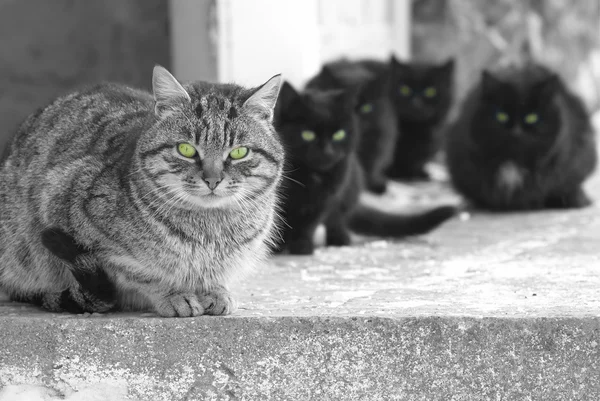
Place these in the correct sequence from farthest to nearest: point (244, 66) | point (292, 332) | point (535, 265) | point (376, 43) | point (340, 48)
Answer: point (376, 43) < point (340, 48) < point (244, 66) < point (535, 265) < point (292, 332)

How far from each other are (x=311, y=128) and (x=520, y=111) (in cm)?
162

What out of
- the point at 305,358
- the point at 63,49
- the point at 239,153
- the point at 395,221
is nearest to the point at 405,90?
the point at 395,221

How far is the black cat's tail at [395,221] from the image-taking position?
425 centimetres

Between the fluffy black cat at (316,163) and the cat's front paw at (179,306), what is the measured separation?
3.68 ft

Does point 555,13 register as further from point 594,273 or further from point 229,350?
point 229,350

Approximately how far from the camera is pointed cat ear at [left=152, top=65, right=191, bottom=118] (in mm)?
2629

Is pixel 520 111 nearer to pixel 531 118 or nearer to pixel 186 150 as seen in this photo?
pixel 531 118

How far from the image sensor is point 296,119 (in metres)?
3.92

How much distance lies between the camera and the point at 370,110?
5.03m

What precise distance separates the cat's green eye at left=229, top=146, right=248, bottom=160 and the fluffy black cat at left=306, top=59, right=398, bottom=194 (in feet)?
6.94

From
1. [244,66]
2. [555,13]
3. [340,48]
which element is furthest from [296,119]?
[555,13]

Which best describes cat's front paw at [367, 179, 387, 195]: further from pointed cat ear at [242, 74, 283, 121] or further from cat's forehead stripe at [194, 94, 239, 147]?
cat's forehead stripe at [194, 94, 239, 147]

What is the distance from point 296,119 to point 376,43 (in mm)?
3239

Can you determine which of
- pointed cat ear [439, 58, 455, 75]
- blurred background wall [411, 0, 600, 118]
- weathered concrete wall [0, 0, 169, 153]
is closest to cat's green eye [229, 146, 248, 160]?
weathered concrete wall [0, 0, 169, 153]
